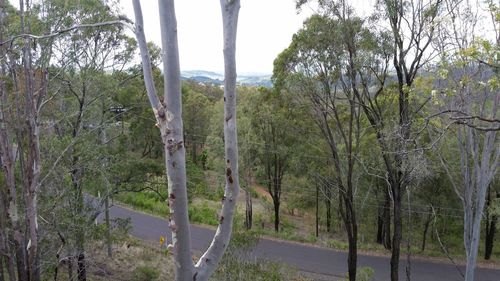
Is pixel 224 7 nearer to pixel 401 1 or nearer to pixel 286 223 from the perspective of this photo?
pixel 401 1

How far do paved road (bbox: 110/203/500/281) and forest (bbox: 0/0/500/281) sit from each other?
24 cm

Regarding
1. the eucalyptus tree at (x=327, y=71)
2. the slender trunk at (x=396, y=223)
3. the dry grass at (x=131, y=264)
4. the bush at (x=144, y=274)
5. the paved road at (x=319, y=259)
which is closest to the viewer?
the slender trunk at (x=396, y=223)

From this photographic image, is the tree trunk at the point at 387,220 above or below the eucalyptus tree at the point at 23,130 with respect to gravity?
below

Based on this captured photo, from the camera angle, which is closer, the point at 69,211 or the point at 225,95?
the point at 225,95

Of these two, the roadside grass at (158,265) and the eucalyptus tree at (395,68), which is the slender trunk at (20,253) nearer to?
the roadside grass at (158,265)

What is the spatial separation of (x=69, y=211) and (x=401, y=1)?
8637 millimetres

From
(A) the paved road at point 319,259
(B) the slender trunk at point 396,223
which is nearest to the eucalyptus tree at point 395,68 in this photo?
(B) the slender trunk at point 396,223

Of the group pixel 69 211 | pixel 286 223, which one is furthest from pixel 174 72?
pixel 286 223

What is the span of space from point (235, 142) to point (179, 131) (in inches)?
13.7

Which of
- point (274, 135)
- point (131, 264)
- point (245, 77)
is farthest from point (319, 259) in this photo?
point (245, 77)

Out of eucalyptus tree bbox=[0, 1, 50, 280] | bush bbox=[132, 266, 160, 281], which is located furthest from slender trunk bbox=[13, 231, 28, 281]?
bush bbox=[132, 266, 160, 281]

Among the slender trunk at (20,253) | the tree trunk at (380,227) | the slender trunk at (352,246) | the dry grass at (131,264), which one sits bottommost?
the tree trunk at (380,227)

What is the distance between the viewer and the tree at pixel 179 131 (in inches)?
88.7

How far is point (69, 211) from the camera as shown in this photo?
8.57m
